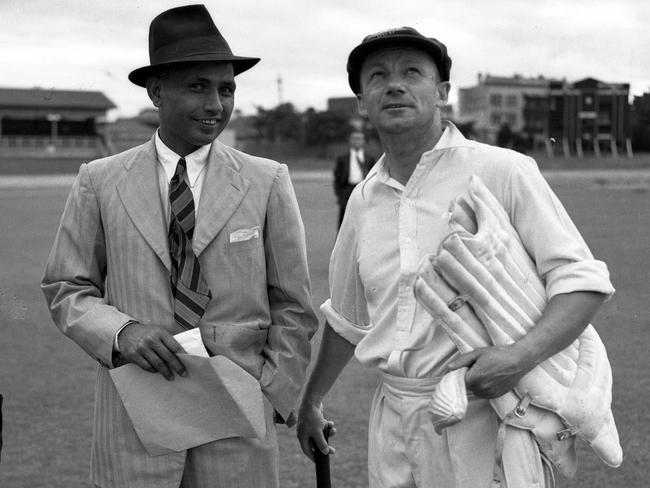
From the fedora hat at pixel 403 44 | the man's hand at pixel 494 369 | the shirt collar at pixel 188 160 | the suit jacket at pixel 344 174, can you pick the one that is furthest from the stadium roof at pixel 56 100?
the man's hand at pixel 494 369

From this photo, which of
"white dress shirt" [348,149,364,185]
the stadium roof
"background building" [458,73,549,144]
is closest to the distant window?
"background building" [458,73,549,144]

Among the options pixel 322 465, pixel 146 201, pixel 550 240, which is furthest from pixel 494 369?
pixel 146 201

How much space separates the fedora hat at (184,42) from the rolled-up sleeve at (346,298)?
60cm

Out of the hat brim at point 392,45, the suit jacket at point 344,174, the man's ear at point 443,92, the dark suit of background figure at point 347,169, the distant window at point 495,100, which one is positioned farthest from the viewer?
the distant window at point 495,100

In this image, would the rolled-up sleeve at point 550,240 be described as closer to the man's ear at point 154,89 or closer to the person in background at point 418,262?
the person in background at point 418,262

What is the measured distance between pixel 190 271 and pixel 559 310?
102 centimetres

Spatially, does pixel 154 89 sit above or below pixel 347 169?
above

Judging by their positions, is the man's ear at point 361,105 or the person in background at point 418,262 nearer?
the person in background at point 418,262

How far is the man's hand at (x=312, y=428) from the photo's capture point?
288cm

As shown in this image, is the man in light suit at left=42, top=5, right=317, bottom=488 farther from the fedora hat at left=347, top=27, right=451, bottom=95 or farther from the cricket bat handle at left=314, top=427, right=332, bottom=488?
the fedora hat at left=347, top=27, right=451, bottom=95

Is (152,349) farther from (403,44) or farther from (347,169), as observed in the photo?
(347,169)

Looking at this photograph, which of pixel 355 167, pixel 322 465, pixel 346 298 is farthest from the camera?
pixel 355 167

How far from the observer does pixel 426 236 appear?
7.95ft

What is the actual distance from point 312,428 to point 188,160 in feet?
2.90
